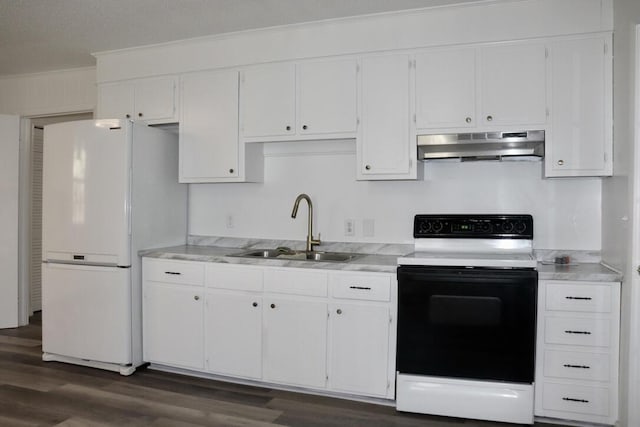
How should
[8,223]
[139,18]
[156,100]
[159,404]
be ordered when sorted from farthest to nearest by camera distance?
[8,223] < [156,100] < [139,18] < [159,404]

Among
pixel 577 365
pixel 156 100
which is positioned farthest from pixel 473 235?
pixel 156 100

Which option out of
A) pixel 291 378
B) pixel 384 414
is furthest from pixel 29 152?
pixel 384 414

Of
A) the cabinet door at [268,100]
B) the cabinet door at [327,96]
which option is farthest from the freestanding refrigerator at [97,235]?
the cabinet door at [327,96]

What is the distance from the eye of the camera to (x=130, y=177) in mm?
3355

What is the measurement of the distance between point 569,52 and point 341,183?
5.36 feet

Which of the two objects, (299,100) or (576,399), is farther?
(299,100)

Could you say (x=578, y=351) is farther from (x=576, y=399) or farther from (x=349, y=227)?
(x=349, y=227)

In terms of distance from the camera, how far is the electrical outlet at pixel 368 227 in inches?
137

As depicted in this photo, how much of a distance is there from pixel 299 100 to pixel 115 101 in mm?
1592

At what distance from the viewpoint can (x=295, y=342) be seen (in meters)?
3.02

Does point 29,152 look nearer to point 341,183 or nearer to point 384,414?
point 341,183

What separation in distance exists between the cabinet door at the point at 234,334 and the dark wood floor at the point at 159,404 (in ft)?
0.46

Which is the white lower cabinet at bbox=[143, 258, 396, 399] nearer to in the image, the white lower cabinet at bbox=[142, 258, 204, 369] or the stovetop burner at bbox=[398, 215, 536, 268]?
the white lower cabinet at bbox=[142, 258, 204, 369]

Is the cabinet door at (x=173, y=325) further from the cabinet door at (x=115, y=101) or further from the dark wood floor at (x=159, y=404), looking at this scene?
the cabinet door at (x=115, y=101)
